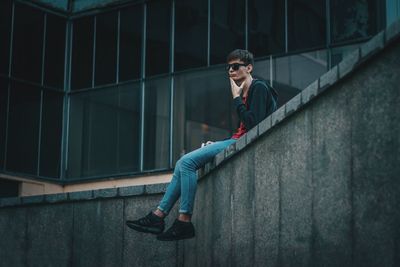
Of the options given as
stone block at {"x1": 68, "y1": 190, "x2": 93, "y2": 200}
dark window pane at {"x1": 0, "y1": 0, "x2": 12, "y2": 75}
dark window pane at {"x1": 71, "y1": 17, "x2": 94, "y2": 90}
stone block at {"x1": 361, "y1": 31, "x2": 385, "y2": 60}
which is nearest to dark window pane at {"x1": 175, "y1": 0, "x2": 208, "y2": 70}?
dark window pane at {"x1": 71, "y1": 17, "x2": 94, "y2": 90}

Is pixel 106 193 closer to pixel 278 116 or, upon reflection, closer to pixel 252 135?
pixel 252 135

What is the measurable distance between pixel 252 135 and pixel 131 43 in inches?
590

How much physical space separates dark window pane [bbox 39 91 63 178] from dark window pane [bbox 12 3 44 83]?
716mm

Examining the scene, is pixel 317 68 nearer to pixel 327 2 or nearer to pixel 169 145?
pixel 327 2

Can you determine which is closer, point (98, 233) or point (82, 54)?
point (98, 233)

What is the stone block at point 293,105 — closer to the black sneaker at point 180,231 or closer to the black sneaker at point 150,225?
the black sneaker at point 180,231

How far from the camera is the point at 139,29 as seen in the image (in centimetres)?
2355

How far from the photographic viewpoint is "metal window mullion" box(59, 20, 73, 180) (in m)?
24.7

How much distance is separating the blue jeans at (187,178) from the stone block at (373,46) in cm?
240

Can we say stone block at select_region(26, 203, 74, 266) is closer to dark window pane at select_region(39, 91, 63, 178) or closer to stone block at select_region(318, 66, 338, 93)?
stone block at select_region(318, 66, 338, 93)

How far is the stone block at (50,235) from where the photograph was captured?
12.1 m

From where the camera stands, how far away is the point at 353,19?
19594 mm

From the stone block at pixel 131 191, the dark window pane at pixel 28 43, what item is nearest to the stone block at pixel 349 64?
the stone block at pixel 131 191

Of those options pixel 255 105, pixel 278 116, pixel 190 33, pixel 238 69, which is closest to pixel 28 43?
pixel 190 33
